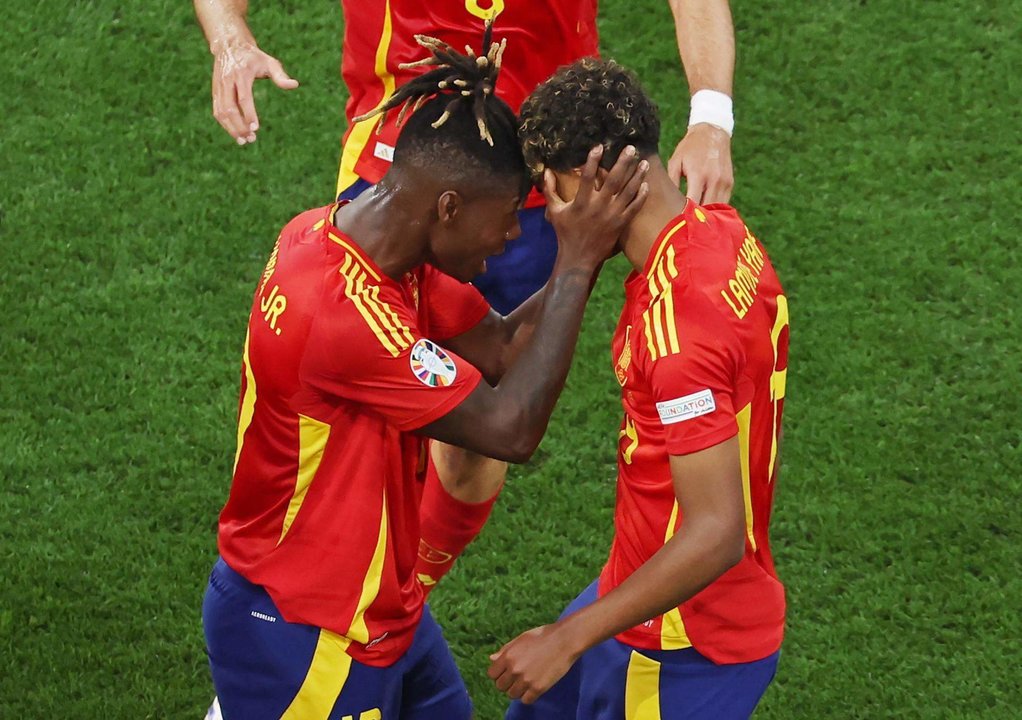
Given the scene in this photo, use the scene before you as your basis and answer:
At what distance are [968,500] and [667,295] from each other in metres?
2.82

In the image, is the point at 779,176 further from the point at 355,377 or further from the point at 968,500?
the point at 355,377

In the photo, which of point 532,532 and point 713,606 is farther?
point 532,532

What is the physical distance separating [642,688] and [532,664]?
51cm

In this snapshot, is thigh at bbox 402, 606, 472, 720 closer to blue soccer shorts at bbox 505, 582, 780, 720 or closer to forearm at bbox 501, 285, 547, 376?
blue soccer shorts at bbox 505, 582, 780, 720

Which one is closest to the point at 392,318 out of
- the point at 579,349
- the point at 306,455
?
the point at 306,455

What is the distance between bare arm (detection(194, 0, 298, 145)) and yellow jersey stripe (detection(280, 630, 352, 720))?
1233 millimetres

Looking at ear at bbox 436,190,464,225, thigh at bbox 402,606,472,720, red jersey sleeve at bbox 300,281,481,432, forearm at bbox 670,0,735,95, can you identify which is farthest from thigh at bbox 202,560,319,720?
forearm at bbox 670,0,735,95

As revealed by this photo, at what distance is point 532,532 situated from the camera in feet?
18.0

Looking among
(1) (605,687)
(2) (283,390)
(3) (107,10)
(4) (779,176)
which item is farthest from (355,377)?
(3) (107,10)

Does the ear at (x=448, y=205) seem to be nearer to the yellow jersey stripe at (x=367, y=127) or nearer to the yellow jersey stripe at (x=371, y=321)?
the yellow jersey stripe at (x=371, y=321)

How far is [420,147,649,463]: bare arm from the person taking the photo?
10.6 ft

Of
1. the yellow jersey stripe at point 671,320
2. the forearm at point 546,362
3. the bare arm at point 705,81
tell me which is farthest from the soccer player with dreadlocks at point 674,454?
the bare arm at point 705,81

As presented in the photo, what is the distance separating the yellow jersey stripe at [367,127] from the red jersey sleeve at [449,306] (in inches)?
25.1

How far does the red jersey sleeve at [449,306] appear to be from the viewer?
12.6ft
